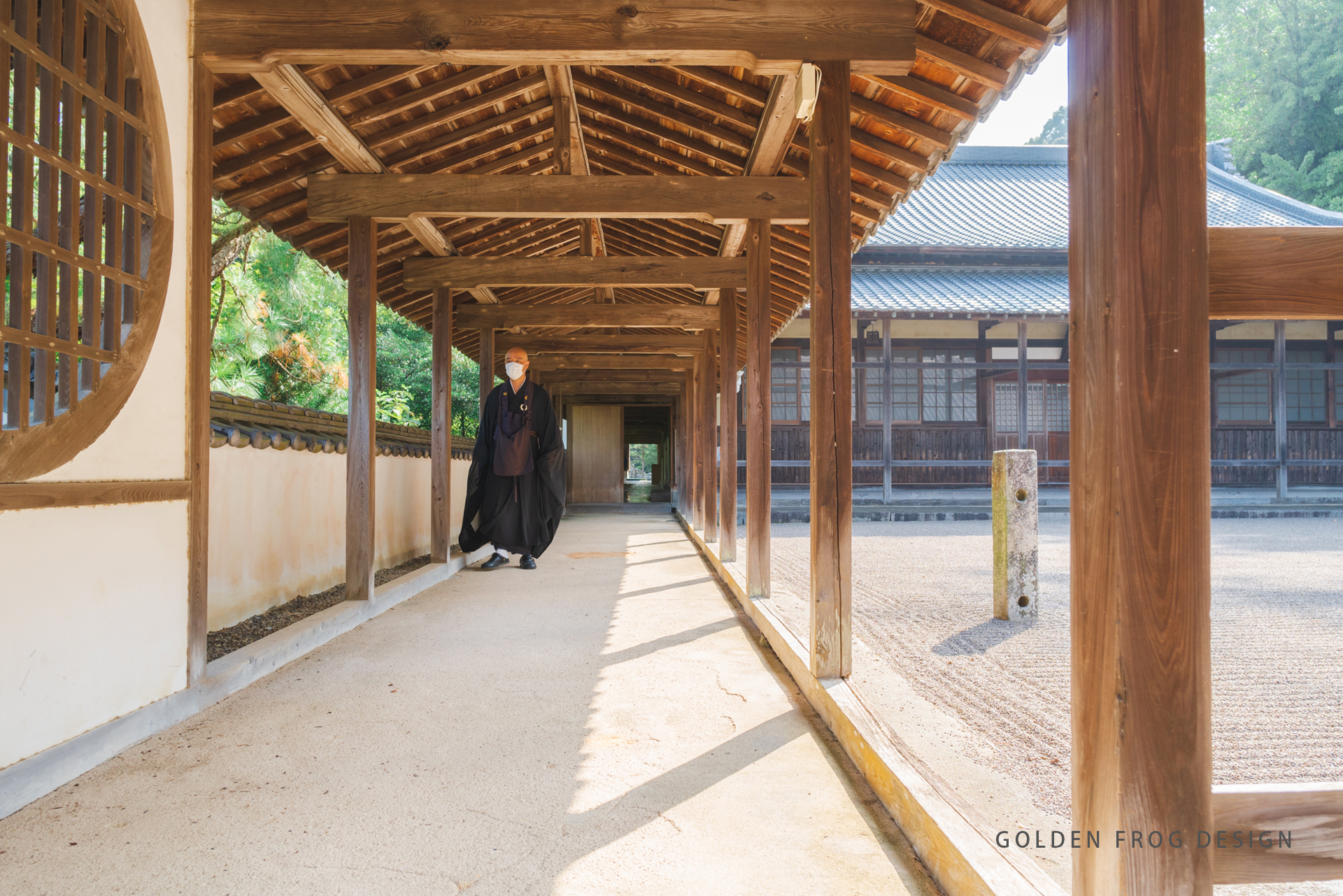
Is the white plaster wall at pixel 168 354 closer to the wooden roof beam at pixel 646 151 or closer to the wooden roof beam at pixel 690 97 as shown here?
the wooden roof beam at pixel 690 97

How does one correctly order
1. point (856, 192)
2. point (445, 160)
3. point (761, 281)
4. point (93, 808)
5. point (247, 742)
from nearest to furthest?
1. point (93, 808)
2. point (247, 742)
3. point (856, 192)
4. point (761, 281)
5. point (445, 160)

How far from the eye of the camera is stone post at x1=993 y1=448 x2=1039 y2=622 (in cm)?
469

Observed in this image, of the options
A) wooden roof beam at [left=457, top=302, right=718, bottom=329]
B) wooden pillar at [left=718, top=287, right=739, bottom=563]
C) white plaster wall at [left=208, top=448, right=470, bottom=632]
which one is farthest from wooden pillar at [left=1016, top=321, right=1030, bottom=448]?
white plaster wall at [left=208, top=448, right=470, bottom=632]

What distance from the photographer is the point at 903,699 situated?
2.84m

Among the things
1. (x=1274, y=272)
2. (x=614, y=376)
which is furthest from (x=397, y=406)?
(x=1274, y=272)

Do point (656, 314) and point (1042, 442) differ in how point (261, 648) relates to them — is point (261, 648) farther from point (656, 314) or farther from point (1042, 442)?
point (1042, 442)

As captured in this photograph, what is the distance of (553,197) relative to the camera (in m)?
4.64

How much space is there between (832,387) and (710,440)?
5851 mm

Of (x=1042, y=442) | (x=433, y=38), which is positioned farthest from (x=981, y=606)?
(x=1042, y=442)

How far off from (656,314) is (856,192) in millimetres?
4077

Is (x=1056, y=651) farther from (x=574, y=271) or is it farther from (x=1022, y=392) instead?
(x=1022, y=392)

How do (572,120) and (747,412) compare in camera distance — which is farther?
(572,120)

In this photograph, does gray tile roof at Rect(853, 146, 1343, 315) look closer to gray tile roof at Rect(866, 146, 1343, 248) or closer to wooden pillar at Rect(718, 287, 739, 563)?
gray tile roof at Rect(866, 146, 1343, 248)

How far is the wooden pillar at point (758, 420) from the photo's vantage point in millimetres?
4723
